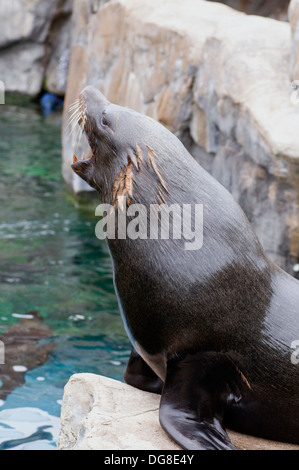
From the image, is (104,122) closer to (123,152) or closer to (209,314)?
(123,152)

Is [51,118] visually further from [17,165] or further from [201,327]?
[201,327]

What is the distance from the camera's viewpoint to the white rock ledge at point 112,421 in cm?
271

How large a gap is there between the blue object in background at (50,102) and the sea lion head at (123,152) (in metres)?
12.2

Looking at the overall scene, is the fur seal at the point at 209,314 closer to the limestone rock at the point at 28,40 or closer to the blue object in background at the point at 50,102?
the blue object in background at the point at 50,102

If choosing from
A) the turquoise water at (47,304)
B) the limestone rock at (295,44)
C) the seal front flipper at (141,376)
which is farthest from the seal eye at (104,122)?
the limestone rock at (295,44)

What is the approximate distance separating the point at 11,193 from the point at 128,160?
21.0ft

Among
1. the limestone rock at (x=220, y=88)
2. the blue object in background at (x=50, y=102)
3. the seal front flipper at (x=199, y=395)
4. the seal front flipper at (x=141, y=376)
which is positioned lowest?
the blue object in background at (x=50, y=102)

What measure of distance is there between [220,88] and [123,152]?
3024 mm

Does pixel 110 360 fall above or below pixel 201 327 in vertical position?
below

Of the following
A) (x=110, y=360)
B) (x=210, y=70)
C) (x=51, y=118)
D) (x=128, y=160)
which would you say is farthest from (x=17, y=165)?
(x=128, y=160)

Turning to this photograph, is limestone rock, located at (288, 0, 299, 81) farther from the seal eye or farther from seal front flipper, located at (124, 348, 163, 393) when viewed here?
seal front flipper, located at (124, 348, 163, 393)

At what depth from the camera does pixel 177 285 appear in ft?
9.46

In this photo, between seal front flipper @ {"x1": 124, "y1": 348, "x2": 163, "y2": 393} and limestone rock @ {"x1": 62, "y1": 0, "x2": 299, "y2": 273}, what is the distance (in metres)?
2.16

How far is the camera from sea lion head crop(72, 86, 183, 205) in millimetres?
3084
